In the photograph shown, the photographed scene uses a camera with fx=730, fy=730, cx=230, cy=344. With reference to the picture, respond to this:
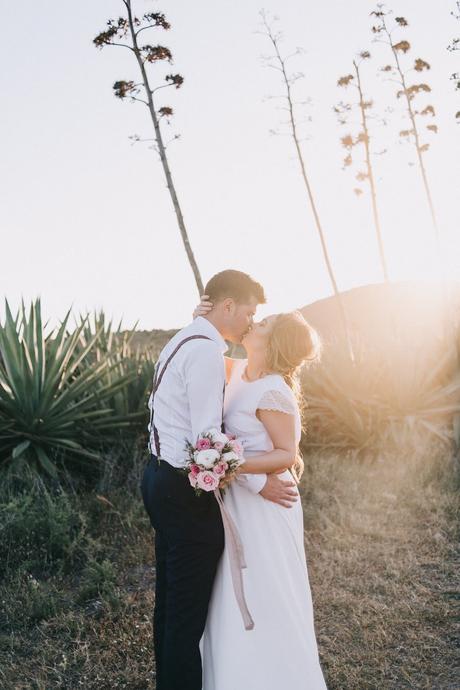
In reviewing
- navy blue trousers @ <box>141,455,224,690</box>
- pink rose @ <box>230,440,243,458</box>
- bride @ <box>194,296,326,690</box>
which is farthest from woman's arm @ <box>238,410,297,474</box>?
navy blue trousers @ <box>141,455,224,690</box>

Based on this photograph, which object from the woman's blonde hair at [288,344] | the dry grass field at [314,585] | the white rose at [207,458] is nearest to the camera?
the white rose at [207,458]

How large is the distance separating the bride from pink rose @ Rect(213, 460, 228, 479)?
Result: 0.86ft

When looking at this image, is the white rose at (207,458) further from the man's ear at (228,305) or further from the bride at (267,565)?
the man's ear at (228,305)

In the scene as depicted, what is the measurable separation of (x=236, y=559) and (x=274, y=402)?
0.70 metres

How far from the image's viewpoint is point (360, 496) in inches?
285

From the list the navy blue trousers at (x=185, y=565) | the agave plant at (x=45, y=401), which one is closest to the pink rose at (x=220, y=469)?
the navy blue trousers at (x=185, y=565)

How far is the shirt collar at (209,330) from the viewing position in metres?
3.19

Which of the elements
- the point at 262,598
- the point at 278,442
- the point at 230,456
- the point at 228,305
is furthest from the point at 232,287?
the point at 262,598

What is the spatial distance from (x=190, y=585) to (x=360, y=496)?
4.37 meters

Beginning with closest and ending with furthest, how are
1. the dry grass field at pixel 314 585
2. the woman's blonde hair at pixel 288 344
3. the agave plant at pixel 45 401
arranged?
1. the woman's blonde hair at pixel 288 344
2. the dry grass field at pixel 314 585
3. the agave plant at pixel 45 401

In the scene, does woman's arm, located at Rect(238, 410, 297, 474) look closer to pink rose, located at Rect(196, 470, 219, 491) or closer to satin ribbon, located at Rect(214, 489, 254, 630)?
satin ribbon, located at Rect(214, 489, 254, 630)

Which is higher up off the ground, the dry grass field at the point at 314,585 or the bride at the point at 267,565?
the bride at the point at 267,565

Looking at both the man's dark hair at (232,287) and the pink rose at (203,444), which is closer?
the pink rose at (203,444)

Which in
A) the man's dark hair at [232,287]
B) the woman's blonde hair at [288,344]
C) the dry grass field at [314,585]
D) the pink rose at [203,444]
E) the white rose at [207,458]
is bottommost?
the dry grass field at [314,585]
